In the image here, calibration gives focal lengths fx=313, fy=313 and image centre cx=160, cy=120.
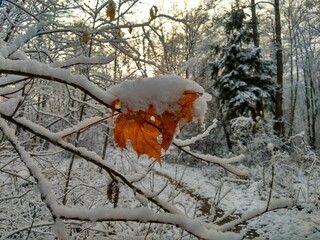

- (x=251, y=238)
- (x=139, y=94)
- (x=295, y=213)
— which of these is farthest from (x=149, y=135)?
(x=295, y=213)

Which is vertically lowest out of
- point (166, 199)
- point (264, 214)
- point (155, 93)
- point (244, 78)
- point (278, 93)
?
point (264, 214)

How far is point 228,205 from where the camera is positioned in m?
8.99

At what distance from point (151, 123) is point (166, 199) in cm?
717

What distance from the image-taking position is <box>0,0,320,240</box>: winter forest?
0.82 metres

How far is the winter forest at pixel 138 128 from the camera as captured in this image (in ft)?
2.69

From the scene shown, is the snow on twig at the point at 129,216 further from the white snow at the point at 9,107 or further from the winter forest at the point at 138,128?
the white snow at the point at 9,107

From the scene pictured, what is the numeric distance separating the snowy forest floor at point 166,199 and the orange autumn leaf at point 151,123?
1.44 metres

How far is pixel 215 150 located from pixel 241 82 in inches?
156

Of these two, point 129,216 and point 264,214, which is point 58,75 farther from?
point 264,214

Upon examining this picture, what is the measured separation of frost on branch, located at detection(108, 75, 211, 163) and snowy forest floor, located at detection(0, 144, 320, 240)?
1520 mm

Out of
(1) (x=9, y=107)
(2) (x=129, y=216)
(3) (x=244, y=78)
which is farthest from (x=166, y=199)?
(3) (x=244, y=78)

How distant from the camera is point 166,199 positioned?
7699mm

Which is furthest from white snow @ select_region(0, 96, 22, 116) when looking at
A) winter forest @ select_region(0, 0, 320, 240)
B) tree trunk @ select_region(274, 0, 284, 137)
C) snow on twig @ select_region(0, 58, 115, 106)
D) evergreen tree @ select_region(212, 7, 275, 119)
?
tree trunk @ select_region(274, 0, 284, 137)

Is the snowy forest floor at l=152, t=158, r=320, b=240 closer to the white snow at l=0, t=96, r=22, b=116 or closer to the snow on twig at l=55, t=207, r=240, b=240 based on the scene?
the white snow at l=0, t=96, r=22, b=116
